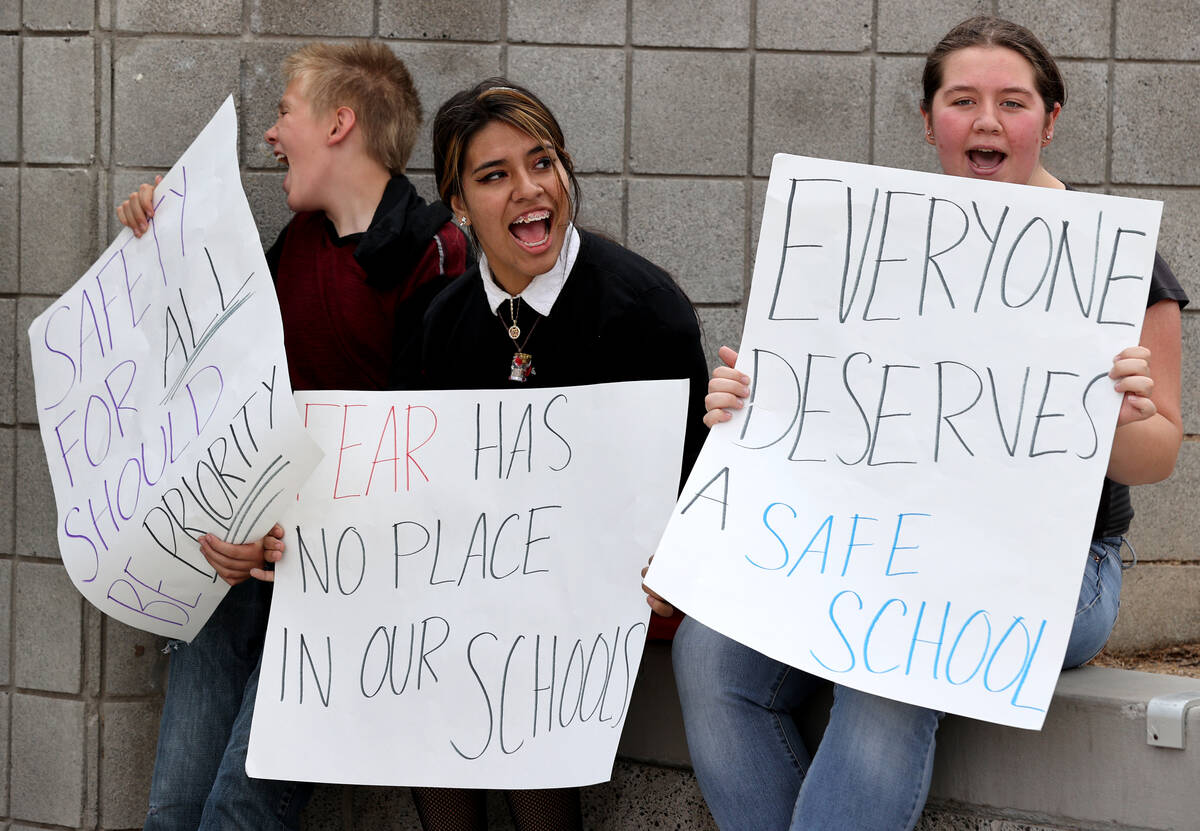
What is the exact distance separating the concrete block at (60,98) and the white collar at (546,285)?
3.51ft

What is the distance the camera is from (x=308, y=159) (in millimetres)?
2352

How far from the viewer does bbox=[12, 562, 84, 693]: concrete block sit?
8.50 ft

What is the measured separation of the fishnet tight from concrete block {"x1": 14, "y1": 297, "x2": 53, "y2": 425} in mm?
1257

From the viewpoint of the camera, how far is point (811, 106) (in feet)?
8.55

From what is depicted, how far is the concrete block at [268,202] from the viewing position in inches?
104

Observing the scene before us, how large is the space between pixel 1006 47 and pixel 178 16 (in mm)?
1719

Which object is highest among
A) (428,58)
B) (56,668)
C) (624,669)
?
(428,58)

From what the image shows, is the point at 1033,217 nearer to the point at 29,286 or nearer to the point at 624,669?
the point at 624,669

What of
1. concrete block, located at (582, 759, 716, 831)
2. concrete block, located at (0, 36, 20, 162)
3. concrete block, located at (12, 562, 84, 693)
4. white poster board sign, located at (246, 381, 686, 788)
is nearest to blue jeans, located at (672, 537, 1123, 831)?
white poster board sign, located at (246, 381, 686, 788)

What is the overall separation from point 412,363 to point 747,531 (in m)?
0.77

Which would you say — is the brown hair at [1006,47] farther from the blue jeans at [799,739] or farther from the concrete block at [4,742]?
the concrete block at [4,742]

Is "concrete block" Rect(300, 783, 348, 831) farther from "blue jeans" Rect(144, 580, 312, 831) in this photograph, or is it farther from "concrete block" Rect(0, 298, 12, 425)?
"concrete block" Rect(0, 298, 12, 425)

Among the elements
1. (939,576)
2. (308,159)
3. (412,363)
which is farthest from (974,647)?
(308,159)

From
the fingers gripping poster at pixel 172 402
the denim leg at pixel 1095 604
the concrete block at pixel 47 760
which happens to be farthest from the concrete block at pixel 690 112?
the concrete block at pixel 47 760
